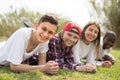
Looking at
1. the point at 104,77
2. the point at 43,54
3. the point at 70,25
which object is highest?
the point at 70,25

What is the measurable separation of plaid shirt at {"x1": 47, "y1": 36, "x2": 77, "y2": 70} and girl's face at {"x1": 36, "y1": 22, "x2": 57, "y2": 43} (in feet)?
2.83

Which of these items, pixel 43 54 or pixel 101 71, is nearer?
pixel 43 54

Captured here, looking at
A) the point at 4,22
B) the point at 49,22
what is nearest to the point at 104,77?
the point at 49,22

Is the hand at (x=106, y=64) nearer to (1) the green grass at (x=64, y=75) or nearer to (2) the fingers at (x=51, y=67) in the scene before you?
(1) the green grass at (x=64, y=75)

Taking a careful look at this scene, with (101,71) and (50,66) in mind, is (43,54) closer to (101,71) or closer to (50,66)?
(50,66)

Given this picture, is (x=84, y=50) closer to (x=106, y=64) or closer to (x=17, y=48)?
(x=106, y=64)

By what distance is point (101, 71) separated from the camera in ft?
16.8

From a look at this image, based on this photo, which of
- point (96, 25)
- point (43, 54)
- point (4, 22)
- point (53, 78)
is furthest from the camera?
point (4, 22)

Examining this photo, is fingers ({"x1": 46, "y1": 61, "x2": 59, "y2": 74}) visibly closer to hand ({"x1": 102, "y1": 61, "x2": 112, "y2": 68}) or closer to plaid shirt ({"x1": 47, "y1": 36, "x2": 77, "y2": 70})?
plaid shirt ({"x1": 47, "y1": 36, "x2": 77, "y2": 70})

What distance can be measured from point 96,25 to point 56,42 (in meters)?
0.80

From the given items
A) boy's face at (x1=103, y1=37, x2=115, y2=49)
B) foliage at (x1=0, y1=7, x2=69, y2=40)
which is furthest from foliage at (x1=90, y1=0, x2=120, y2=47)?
boy's face at (x1=103, y1=37, x2=115, y2=49)

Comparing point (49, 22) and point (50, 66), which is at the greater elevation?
point (49, 22)

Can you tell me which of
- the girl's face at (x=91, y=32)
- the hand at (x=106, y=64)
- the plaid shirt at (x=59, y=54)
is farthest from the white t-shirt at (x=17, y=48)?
the hand at (x=106, y=64)

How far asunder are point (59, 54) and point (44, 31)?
109cm
